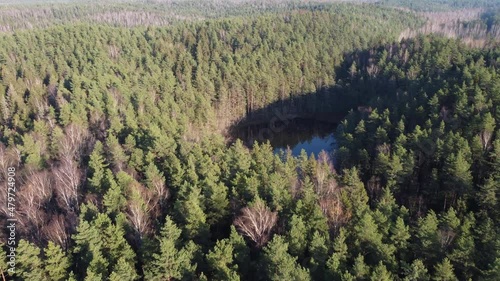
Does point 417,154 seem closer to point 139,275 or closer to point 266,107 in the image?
point 139,275

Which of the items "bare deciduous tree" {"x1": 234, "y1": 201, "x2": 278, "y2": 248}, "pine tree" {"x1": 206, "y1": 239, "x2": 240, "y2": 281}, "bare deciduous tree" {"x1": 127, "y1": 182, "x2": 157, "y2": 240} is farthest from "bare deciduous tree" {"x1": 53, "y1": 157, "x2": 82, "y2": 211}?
"bare deciduous tree" {"x1": 234, "y1": 201, "x2": 278, "y2": 248}

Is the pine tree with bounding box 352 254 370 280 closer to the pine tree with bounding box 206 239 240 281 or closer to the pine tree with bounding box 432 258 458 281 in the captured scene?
the pine tree with bounding box 432 258 458 281

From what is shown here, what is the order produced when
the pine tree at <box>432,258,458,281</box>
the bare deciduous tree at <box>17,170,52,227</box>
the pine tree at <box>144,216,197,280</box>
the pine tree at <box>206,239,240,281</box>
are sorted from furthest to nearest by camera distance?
the bare deciduous tree at <box>17,170,52,227</box>, the pine tree at <box>144,216,197,280</box>, the pine tree at <box>206,239,240,281</box>, the pine tree at <box>432,258,458,281</box>

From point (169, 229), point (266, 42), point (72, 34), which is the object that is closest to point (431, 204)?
point (169, 229)

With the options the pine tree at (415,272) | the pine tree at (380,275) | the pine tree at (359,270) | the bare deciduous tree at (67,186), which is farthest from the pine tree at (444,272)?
the bare deciduous tree at (67,186)

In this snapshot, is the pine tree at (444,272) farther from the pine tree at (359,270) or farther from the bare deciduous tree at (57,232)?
the bare deciduous tree at (57,232)

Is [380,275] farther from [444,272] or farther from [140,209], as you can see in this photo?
[140,209]
